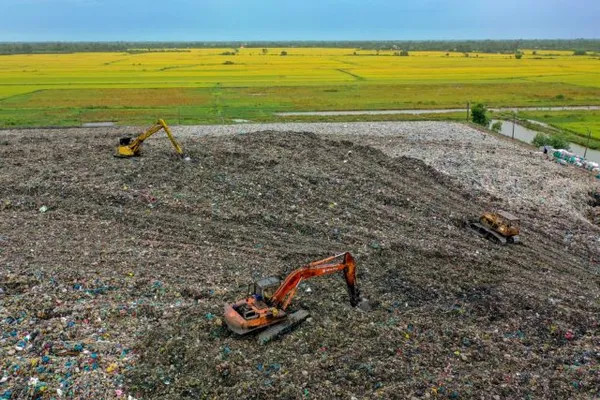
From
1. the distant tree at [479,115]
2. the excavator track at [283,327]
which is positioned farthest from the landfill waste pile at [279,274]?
the distant tree at [479,115]

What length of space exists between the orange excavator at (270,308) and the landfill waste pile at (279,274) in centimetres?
25

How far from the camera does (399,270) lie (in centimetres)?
1121

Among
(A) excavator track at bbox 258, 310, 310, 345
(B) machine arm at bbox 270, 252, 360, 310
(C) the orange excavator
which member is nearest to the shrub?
(B) machine arm at bbox 270, 252, 360, 310

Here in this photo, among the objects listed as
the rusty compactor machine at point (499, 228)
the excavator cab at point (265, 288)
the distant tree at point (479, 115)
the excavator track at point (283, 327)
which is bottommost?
the excavator track at point (283, 327)

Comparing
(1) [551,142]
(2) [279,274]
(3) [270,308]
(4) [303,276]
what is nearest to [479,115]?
(1) [551,142]

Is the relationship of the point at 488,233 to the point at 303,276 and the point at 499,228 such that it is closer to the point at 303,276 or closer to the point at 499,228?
the point at 499,228

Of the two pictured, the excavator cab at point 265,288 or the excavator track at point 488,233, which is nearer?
the excavator cab at point 265,288

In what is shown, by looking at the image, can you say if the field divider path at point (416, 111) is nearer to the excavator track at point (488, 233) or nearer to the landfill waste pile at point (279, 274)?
the landfill waste pile at point (279, 274)

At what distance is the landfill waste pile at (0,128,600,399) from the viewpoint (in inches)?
302

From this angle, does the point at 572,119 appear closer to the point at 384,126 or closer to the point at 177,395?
the point at 384,126

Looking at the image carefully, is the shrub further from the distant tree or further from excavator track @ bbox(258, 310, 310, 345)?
excavator track @ bbox(258, 310, 310, 345)

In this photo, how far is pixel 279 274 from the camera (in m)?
11.0

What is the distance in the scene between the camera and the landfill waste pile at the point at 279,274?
7.67 meters

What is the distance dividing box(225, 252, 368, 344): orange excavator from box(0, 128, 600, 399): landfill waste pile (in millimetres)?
254
